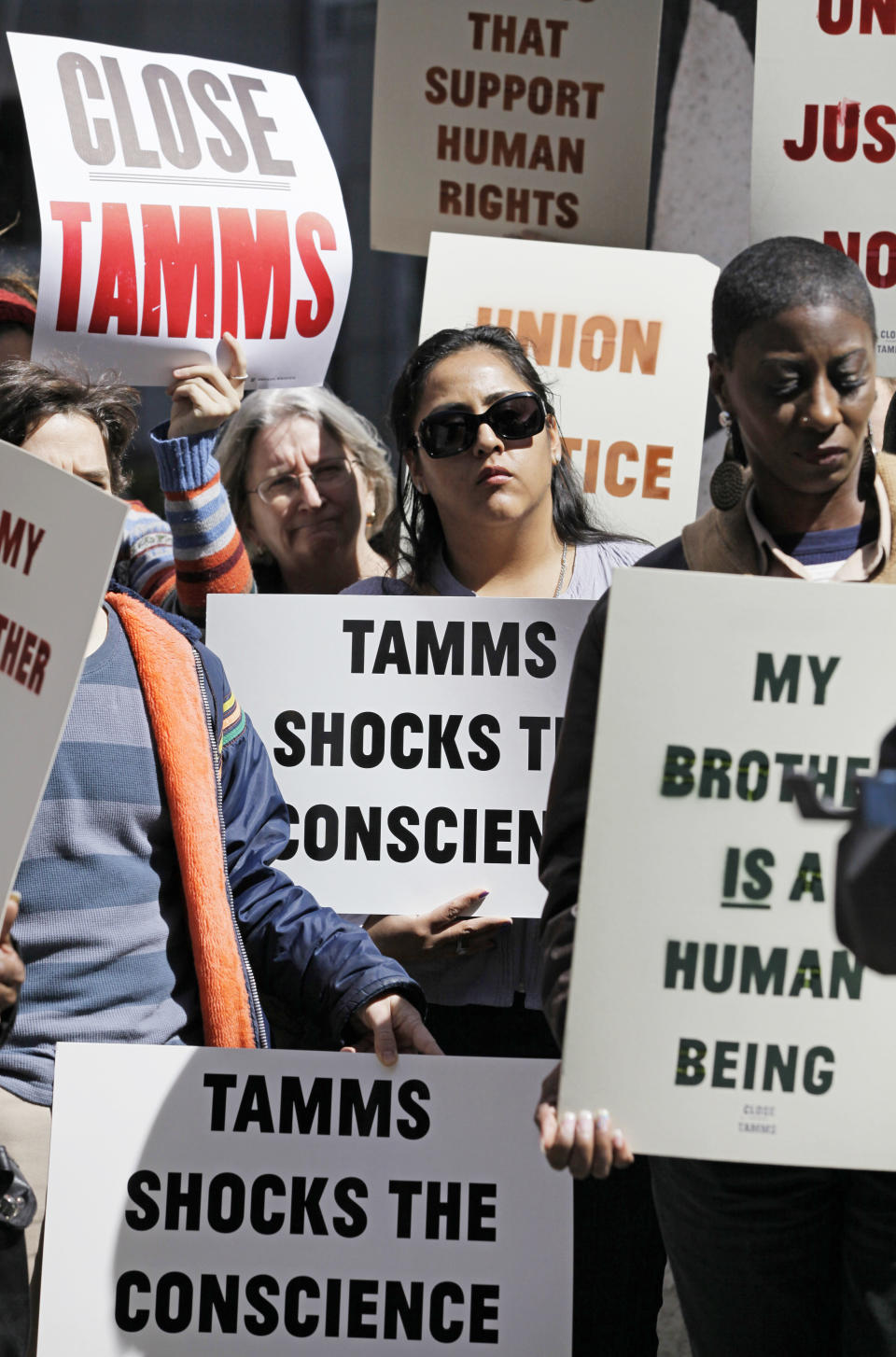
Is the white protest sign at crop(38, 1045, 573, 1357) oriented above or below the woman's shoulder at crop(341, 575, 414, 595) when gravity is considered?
below

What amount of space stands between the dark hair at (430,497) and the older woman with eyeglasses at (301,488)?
329mm

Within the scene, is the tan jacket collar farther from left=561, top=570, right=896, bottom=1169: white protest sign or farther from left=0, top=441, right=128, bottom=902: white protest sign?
left=0, top=441, right=128, bottom=902: white protest sign

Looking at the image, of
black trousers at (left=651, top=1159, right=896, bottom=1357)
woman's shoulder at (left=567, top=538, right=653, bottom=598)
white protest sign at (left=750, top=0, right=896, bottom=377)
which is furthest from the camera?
white protest sign at (left=750, top=0, right=896, bottom=377)

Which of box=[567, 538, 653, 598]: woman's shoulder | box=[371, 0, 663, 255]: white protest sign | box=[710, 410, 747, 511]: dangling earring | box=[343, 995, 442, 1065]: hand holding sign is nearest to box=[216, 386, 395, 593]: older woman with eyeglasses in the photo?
box=[371, 0, 663, 255]: white protest sign

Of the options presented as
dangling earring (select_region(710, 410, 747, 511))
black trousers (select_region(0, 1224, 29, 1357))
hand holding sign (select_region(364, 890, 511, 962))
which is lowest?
black trousers (select_region(0, 1224, 29, 1357))

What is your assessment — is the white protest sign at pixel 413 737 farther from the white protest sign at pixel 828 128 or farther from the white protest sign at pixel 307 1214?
the white protest sign at pixel 828 128

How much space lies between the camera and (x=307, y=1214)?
2.51 meters

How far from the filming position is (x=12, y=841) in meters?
2.04

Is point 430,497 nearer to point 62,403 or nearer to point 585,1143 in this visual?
point 62,403

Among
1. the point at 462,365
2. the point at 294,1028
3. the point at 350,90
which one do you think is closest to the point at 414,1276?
the point at 294,1028

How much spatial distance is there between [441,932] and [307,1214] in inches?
21.5

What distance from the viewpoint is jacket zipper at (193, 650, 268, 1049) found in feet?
8.11

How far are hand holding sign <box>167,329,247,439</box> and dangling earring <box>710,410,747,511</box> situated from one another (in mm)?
1214

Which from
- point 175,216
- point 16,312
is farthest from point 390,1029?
point 16,312
